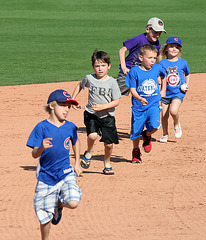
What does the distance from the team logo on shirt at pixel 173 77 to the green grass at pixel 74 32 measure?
730cm

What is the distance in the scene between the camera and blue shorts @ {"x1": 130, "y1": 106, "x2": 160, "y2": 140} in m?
9.54

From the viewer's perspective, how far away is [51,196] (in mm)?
6055

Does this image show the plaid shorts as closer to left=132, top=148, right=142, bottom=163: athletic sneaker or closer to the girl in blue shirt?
left=132, top=148, right=142, bottom=163: athletic sneaker

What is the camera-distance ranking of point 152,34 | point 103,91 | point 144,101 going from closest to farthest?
1. point 103,91
2. point 144,101
3. point 152,34

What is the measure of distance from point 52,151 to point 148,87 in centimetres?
382

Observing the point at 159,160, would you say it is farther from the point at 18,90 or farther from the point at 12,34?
the point at 12,34

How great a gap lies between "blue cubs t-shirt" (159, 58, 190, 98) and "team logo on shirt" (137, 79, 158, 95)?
1837 millimetres

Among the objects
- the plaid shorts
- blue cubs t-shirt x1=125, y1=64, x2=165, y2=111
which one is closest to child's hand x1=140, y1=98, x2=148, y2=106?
blue cubs t-shirt x1=125, y1=64, x2=165, y2=111

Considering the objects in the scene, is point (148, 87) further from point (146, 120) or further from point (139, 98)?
point (146, 120)

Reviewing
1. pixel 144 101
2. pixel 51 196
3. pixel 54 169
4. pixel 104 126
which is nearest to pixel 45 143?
pixel 54 169

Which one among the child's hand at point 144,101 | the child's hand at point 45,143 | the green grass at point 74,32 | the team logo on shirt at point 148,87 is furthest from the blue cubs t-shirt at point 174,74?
the green grass at point 74,32

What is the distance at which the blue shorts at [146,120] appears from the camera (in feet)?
31.3

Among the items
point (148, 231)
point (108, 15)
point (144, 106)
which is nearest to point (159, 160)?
point (144, 106)

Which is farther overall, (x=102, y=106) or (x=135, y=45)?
(x=135, y=45)
